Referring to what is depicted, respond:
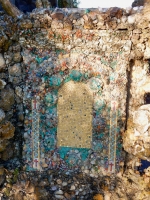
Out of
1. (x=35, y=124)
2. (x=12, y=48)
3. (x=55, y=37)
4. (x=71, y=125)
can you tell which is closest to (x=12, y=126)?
Answer: (x=35, y=124)

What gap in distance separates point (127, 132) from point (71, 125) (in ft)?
2.25

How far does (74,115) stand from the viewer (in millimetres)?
2957

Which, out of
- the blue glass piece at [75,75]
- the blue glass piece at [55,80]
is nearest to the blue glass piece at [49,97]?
the blue glass piece at [55,80]

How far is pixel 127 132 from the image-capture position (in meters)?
2.75

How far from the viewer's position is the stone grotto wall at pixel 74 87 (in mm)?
2697

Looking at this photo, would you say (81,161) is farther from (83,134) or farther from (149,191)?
(149,191)

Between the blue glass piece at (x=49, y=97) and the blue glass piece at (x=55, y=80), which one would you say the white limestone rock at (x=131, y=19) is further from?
the blue glass piece at (x=49, y=97)

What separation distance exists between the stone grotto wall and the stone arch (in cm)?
1

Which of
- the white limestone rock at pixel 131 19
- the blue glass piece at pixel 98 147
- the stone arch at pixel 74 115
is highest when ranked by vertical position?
the white limestone rock at pixel 131 19

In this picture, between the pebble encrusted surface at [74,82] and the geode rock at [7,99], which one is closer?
the pebble encrusted surface at [74,82]

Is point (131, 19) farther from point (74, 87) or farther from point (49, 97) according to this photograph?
point (49, 97)

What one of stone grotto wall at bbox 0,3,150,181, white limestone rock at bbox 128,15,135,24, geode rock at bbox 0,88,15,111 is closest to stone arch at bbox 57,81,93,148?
stone grotto wall at bbox 0,3,150,181

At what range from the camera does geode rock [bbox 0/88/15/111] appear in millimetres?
2848

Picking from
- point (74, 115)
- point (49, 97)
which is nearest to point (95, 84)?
point (74, 115)
